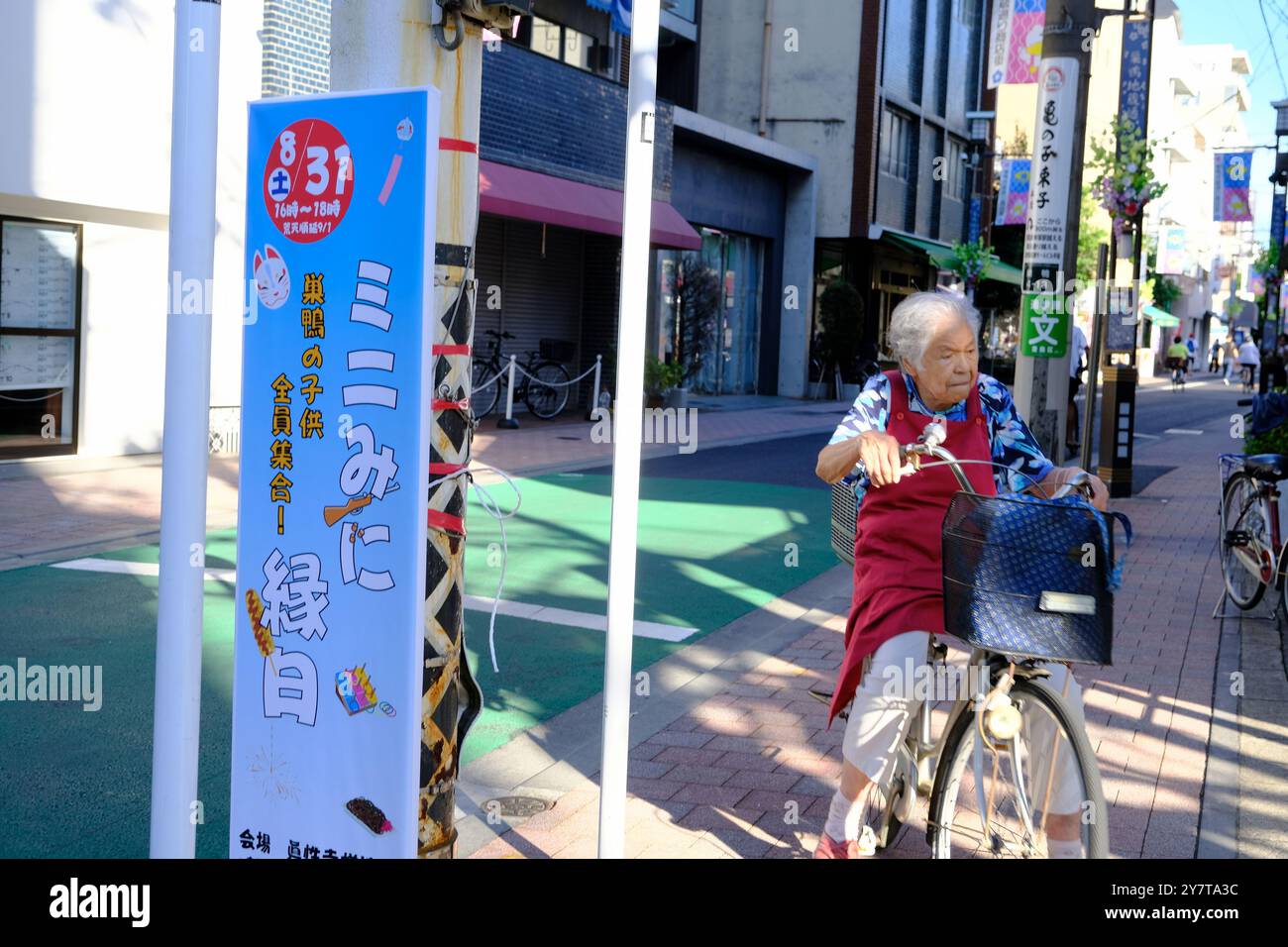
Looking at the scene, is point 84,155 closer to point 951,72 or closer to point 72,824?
point 72,824

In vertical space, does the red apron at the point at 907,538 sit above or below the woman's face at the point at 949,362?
below

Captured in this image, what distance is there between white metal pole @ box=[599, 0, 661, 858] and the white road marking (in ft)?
12.8

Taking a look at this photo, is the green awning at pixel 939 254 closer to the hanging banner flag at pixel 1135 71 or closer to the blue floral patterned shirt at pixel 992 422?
the hanging banner flag at pixel 1135 71

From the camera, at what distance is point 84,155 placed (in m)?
13.2

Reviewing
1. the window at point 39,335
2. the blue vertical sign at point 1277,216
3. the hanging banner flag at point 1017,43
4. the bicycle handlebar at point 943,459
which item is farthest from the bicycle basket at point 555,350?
the blue vertical sign at point 1277,216

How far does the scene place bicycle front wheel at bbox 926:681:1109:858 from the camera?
11.2 feet

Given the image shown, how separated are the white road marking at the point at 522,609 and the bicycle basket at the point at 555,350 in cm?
1316

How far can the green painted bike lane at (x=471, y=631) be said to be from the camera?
476 centimetres

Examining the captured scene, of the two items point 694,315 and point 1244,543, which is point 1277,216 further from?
point 1244,543

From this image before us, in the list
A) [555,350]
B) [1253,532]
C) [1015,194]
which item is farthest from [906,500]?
[1015,194]

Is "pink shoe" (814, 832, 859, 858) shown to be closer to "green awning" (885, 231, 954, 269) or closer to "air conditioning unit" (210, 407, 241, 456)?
"air conditioning unit" (210, 407, 241, 456)

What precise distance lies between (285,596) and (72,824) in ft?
5.98
